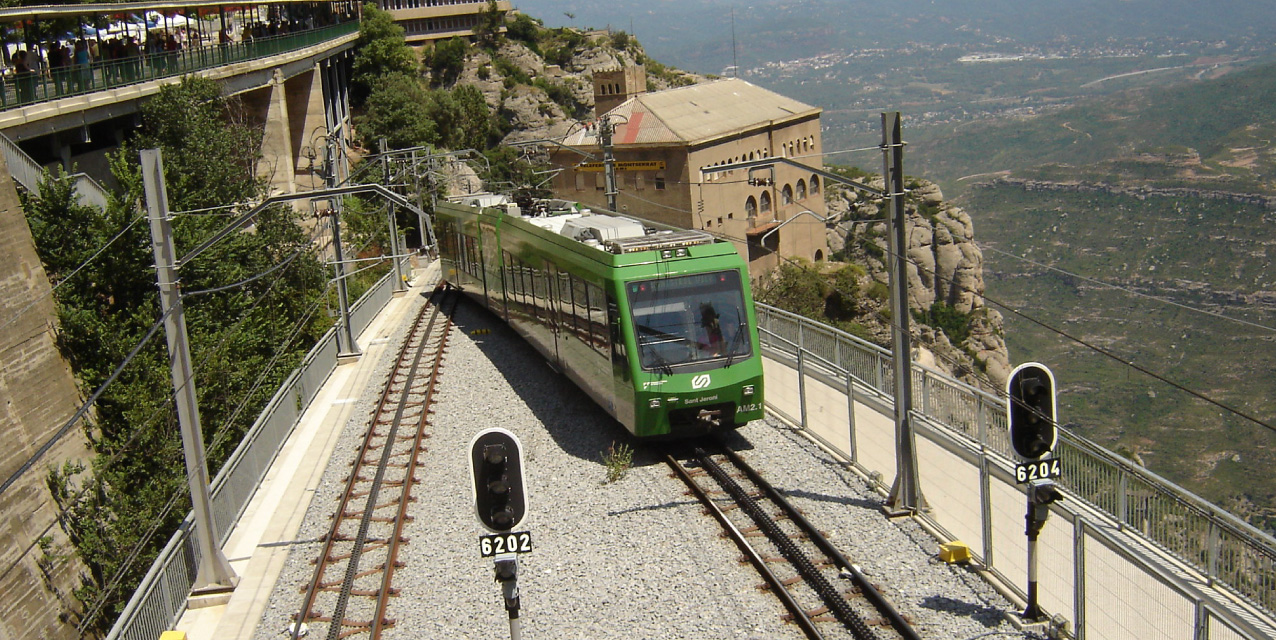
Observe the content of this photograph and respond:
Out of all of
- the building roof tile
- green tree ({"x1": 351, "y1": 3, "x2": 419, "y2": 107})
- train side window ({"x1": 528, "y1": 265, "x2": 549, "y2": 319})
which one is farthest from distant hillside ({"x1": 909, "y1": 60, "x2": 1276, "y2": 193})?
train side window ({"x1": 528, "y1": 265, "x2": 549, "y2": 319})

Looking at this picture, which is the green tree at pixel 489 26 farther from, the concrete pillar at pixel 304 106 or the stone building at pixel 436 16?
the concrete pillar at pixel 304 106

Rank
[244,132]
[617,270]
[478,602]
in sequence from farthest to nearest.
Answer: [244,132] < [617,270] < [478,602]

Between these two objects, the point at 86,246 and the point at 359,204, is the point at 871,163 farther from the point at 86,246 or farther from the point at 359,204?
the point at 86,246

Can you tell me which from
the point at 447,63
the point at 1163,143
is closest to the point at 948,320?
the point at 447,63

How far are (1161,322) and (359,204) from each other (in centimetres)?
7466

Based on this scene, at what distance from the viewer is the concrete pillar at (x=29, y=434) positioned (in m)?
17.8

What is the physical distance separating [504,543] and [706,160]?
6011 centimetres

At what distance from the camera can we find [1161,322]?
326 ft

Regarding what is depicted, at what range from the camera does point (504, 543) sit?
815 cm

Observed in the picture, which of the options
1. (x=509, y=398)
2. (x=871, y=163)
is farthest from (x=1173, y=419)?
(x=871, y=163)

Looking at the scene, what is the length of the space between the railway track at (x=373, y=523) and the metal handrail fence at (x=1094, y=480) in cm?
602

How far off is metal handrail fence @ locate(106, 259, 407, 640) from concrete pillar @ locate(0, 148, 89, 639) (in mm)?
3061

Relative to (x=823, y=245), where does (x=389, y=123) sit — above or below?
above

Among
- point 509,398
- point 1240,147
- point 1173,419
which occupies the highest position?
point 509,398
